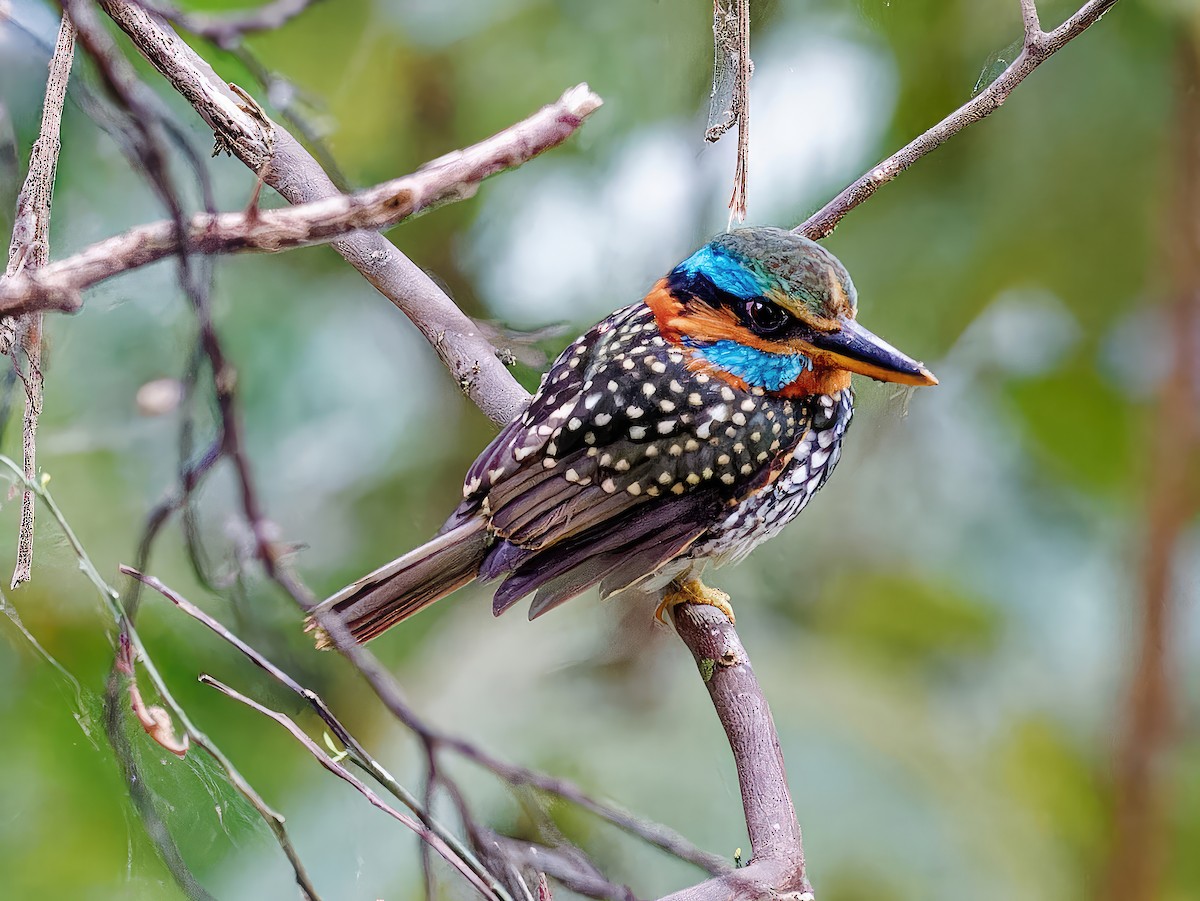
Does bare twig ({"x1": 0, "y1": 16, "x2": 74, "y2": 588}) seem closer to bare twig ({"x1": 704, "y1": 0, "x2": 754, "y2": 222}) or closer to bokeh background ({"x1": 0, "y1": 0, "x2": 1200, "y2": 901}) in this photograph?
bokeh background ({"x1": 0, "y1": 0, "x2": 1200, "y2": 901})

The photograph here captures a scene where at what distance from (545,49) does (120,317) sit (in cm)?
52

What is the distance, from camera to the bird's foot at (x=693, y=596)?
108cm

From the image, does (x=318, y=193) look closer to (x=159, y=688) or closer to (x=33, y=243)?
(x=33, y=243)

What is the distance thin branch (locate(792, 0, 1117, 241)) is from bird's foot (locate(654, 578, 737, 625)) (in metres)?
0.38

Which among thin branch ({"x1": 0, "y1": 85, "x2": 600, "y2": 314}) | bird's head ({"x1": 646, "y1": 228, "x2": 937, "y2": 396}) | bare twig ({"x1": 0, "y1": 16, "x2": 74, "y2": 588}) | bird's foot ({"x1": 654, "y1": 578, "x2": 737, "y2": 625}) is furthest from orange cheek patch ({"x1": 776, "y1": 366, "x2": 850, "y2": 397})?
bare twig ({"x1": 0, "y1": 16, "x2": 74, "y2": 588})

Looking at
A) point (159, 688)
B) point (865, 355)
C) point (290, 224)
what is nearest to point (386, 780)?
point (159, 688)

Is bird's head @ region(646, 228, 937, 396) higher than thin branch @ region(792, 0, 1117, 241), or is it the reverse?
thin branch @ region(792, 0, 1117, 241)

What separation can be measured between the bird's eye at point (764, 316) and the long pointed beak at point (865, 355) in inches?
1.3

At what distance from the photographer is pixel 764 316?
859 mm

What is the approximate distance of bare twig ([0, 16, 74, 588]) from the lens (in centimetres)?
60

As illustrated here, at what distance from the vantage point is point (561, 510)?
2.96 feet

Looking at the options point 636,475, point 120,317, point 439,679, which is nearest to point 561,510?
point 636,475

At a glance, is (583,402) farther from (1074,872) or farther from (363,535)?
(1074,872)

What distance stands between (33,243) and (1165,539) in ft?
3.61
